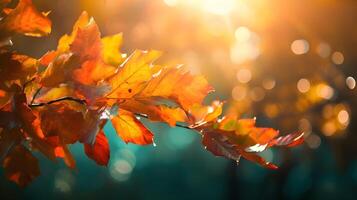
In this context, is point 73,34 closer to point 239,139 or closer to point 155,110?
point 155,110

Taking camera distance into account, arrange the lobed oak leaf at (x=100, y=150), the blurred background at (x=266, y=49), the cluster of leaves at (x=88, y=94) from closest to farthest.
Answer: the cluster of leaves at (x=88, y=94) → the lobed oak leaf at (x=100, y=150) → the blurred background at (x=266, y=49)

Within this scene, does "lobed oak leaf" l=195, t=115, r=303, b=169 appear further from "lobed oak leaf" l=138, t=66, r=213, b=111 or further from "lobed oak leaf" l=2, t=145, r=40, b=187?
"lobed oak leaf" l=2, t=145, r=40, b=187

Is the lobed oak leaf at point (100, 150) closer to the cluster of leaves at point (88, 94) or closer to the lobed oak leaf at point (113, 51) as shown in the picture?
the cluster of leaves at point (88, 94)

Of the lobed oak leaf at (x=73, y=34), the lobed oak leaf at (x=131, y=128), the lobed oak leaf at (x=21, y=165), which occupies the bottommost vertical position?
the lobed oak leaf at (x=21, y=165)

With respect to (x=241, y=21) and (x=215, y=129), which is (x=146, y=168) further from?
(x=215, y=129)

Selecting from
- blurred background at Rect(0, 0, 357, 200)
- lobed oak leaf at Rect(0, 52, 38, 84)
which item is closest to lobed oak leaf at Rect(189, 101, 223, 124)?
lobed oak leaf at Rect(0, 52, 38, 84)

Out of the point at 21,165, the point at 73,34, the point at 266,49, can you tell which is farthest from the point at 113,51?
the point at 266,49

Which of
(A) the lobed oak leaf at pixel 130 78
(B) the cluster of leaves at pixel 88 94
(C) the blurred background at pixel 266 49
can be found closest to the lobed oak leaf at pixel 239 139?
(B) the cluster of leaves at pixel 88 94

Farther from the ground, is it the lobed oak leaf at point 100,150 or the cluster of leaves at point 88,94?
the cluster of leaves at point 88,94
